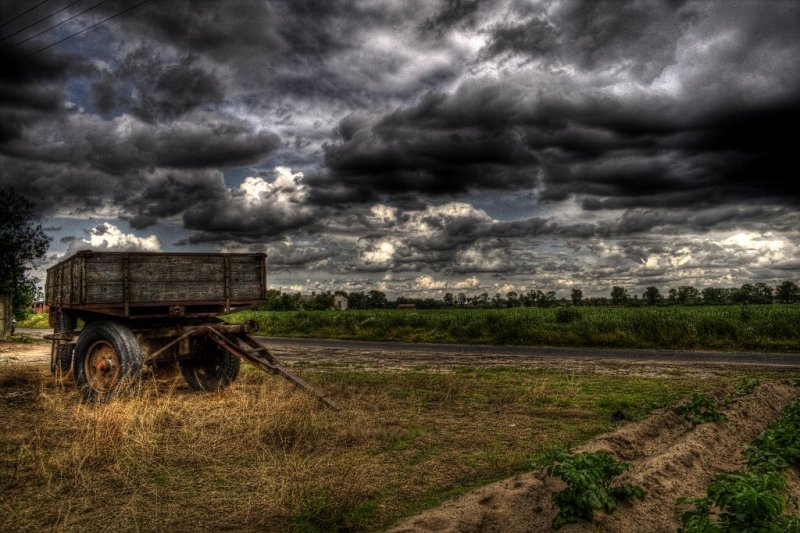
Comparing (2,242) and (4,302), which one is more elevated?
(2,242)

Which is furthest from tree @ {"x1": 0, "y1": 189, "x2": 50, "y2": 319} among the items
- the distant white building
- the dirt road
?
the distant white building

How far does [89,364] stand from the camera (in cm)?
966

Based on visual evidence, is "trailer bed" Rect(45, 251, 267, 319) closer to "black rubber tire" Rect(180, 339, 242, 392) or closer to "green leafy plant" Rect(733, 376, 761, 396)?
"black rubber tire" Rect(180, 339, 242, 392)

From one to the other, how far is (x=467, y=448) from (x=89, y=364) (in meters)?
6.73

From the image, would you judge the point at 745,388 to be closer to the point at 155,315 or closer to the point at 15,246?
the point at 155,315

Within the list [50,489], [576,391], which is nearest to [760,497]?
[50,489]

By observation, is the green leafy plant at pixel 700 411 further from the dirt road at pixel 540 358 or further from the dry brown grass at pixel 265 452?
the dirt road at pixel 540 358

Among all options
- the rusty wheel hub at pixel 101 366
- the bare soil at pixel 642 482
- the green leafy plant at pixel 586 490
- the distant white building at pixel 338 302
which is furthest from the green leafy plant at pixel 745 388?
the distant white building at pixel 338 302

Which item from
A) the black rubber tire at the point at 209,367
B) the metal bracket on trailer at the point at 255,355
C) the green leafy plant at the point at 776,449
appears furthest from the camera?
the black rubber tire at the point at 209,367

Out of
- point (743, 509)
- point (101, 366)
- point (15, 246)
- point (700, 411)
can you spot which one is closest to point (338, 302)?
point (15, 246)

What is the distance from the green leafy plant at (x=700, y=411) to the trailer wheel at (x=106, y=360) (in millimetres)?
8191

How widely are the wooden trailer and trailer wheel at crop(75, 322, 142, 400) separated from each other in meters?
0.01

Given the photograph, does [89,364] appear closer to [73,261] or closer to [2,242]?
[73,261]

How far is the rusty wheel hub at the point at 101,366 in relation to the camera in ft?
29.9
